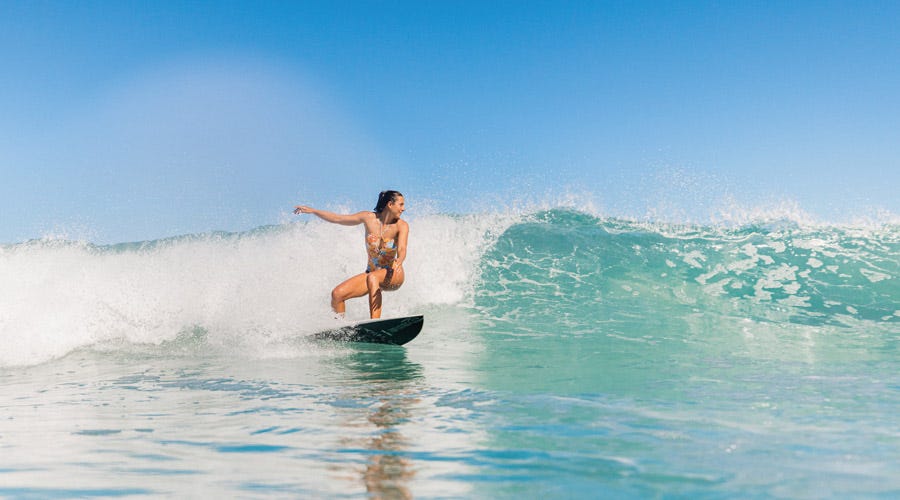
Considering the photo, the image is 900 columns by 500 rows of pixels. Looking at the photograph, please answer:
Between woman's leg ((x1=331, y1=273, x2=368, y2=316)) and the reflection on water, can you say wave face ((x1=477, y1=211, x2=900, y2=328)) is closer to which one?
woman's leg ((x1=331, y1=273, x2=368, y2=316))

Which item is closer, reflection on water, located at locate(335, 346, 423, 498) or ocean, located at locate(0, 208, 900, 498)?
reflection on water, located at locate(335, 346, 423, 498)

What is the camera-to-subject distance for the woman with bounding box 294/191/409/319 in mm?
8570

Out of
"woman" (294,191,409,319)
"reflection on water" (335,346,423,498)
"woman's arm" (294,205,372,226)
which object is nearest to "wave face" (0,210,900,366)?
"woman" (294,191,409,319)

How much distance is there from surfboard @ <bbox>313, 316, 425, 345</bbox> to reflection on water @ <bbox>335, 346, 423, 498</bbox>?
14 cm

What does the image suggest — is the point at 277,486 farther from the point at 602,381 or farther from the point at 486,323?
the point at 486,323

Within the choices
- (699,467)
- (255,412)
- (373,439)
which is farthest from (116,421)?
(699,467)

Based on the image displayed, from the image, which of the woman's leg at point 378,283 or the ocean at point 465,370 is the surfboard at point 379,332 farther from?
the woman's leg at point 378,283

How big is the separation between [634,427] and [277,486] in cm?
196

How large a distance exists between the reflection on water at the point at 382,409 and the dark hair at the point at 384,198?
167 cm

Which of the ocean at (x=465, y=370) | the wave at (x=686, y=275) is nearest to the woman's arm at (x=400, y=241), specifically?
the ocean at (x=465, y=370)

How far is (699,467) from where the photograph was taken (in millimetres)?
3135

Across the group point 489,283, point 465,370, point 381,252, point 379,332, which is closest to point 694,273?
point 489,283

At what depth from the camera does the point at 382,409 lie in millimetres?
4629

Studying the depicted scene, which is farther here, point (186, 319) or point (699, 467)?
point (186, 319)
